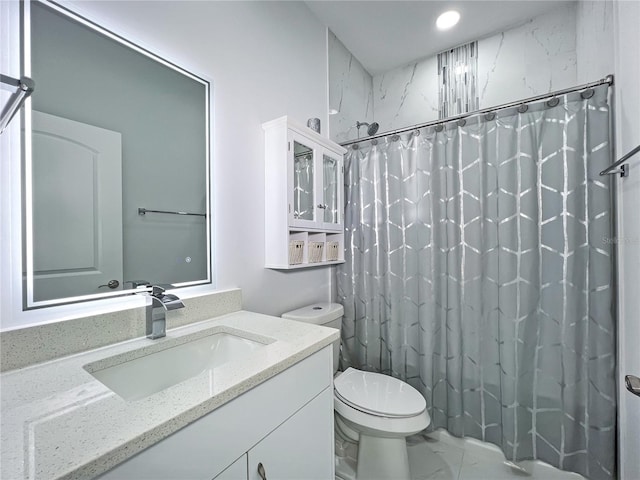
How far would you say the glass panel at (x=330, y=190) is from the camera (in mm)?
1636

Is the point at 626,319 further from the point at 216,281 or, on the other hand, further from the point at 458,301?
the point at 216,281

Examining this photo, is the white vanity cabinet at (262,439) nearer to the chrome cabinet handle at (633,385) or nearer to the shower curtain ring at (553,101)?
the chrome cabinet handle at (633,385)

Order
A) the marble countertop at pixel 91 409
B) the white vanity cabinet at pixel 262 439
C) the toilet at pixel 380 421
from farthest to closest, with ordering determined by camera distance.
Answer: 1. the toilet at pixel 380 421
2. the white vanity cabinet at pixel 262 439
3. the marble countertop at pixel 91 409

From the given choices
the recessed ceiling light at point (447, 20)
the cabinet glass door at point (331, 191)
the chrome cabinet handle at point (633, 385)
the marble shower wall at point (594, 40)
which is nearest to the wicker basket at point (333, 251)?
the cabinet glass door at point (331, 191)

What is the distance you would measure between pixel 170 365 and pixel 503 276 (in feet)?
5.02

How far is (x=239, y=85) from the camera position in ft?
4.31

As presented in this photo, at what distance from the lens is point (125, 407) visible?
1.72 ft

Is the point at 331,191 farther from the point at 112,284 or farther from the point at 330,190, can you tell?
the point at 112,284

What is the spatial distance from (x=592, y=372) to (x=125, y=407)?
1.77m

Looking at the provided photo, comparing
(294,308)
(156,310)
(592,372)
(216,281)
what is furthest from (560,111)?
(156,310)

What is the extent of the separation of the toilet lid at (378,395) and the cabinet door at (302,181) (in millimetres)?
838

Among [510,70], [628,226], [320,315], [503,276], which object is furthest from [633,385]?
[510,70]

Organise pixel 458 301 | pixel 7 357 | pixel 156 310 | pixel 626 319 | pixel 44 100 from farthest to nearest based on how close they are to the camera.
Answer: pixel 458 301 → pixel 626 319 → pixel 156 310 → pixel 44 100 → pixel 7 357

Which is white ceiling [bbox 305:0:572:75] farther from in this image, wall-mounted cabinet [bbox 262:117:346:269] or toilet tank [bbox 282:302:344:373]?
toilet tank [bbox 282:302:344:373]
